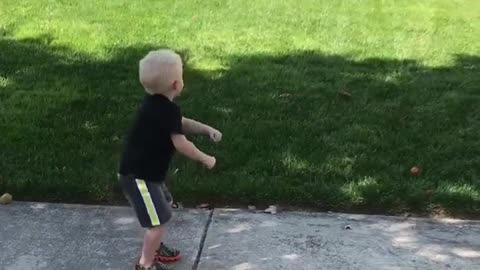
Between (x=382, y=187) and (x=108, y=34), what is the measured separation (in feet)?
12.6

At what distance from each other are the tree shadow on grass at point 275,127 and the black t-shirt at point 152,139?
103cm

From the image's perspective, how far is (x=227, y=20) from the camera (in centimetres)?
841

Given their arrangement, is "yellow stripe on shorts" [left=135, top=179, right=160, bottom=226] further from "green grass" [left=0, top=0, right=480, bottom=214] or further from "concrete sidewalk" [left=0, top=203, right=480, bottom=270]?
"green grass" [left=0, top=0, right=480, bottom=214]

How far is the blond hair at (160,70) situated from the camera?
3.39 meters

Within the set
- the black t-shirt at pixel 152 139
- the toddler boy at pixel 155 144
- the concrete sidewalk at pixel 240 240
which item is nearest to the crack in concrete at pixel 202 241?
the concrete sidewalk at pixel 240 240

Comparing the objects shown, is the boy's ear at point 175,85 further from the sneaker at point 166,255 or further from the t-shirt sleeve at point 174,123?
the sneaker at point 166,255

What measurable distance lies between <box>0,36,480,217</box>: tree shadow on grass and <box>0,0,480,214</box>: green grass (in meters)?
0.01

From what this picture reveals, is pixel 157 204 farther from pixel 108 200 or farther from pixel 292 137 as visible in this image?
pixel 292 137

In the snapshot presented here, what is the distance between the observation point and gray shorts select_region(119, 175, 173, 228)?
140 inches

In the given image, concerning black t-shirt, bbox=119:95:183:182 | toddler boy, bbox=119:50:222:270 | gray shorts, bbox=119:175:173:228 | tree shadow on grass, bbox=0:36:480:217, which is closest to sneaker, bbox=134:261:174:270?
toddler boy, bbox=119:50:222:270

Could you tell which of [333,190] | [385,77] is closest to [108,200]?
[333,190]

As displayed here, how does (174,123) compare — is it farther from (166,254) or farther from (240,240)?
(240,240)

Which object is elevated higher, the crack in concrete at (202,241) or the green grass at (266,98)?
the green grass at (266,98)

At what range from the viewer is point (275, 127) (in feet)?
18.1
